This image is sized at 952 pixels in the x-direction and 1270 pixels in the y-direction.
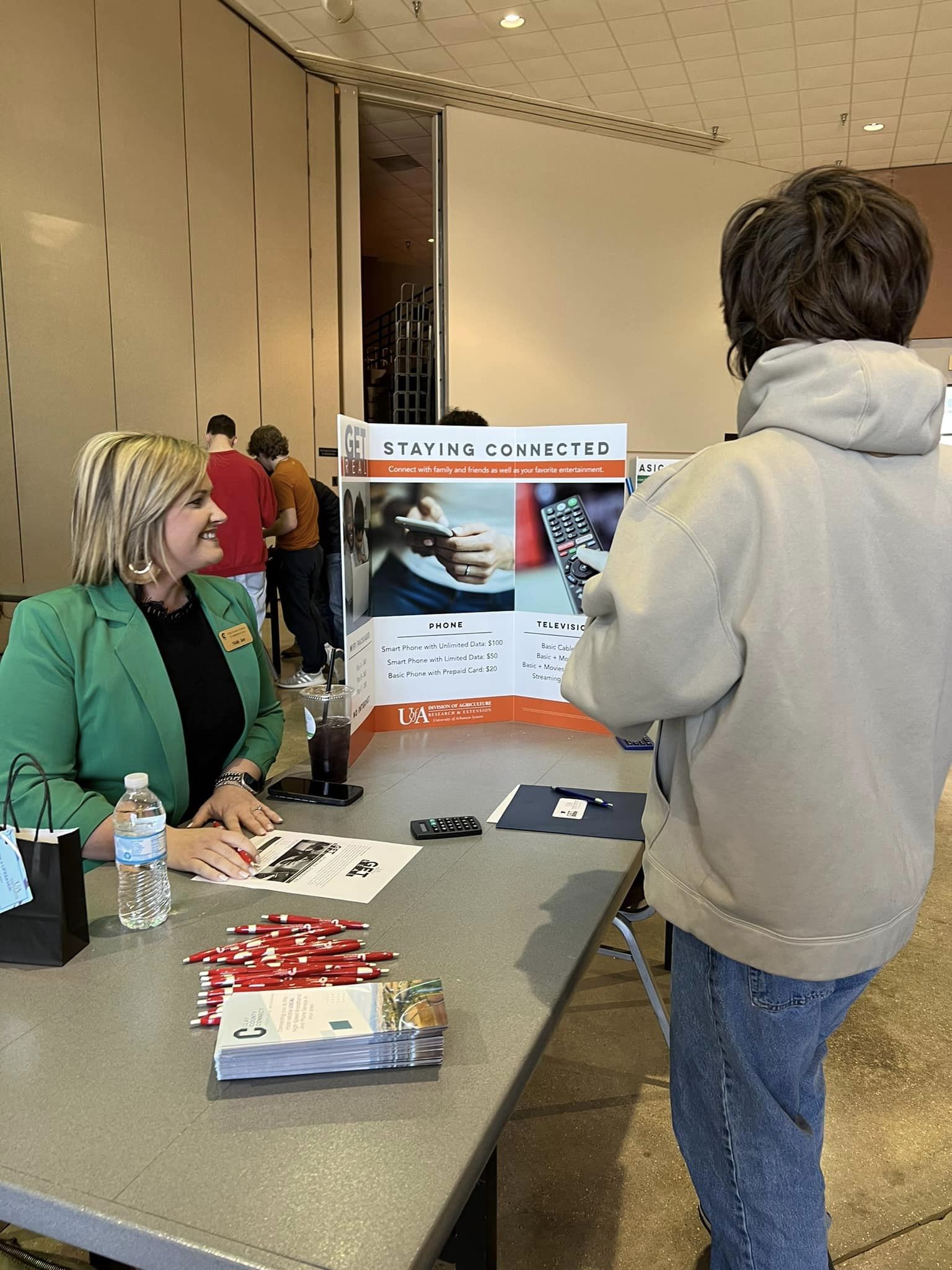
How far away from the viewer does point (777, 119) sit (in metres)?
7.70

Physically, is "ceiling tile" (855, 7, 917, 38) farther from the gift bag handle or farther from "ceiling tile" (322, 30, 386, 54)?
the gift bag handle

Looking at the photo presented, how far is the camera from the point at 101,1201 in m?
0.73

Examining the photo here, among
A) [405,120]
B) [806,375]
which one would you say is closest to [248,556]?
[806,375]

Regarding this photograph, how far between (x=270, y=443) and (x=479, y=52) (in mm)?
3682

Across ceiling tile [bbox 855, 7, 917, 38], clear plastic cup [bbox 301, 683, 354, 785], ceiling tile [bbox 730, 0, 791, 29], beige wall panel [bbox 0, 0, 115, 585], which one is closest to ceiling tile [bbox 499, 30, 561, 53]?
ceiling tile [bbox 730, 0, 791, 29]

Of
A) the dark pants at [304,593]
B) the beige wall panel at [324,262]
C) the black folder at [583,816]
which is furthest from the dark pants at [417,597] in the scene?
the beige wall panel at [324,262]

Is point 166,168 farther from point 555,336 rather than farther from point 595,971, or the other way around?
point 595,971

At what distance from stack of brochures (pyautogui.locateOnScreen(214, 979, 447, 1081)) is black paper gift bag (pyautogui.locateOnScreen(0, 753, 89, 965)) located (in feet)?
0.92

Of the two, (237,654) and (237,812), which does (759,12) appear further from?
(237,812)

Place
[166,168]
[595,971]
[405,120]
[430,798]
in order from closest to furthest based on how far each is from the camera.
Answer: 1. [430,798]
2. [595,971]
3. [166,168]
4. [405,120]

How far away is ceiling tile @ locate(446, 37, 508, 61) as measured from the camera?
6.52m

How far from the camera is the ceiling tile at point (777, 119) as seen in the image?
7.57m

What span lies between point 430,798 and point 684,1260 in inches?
37.1

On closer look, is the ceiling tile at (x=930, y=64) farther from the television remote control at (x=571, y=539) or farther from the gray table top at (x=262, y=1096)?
the gray table top at (x=262, y=1096)
